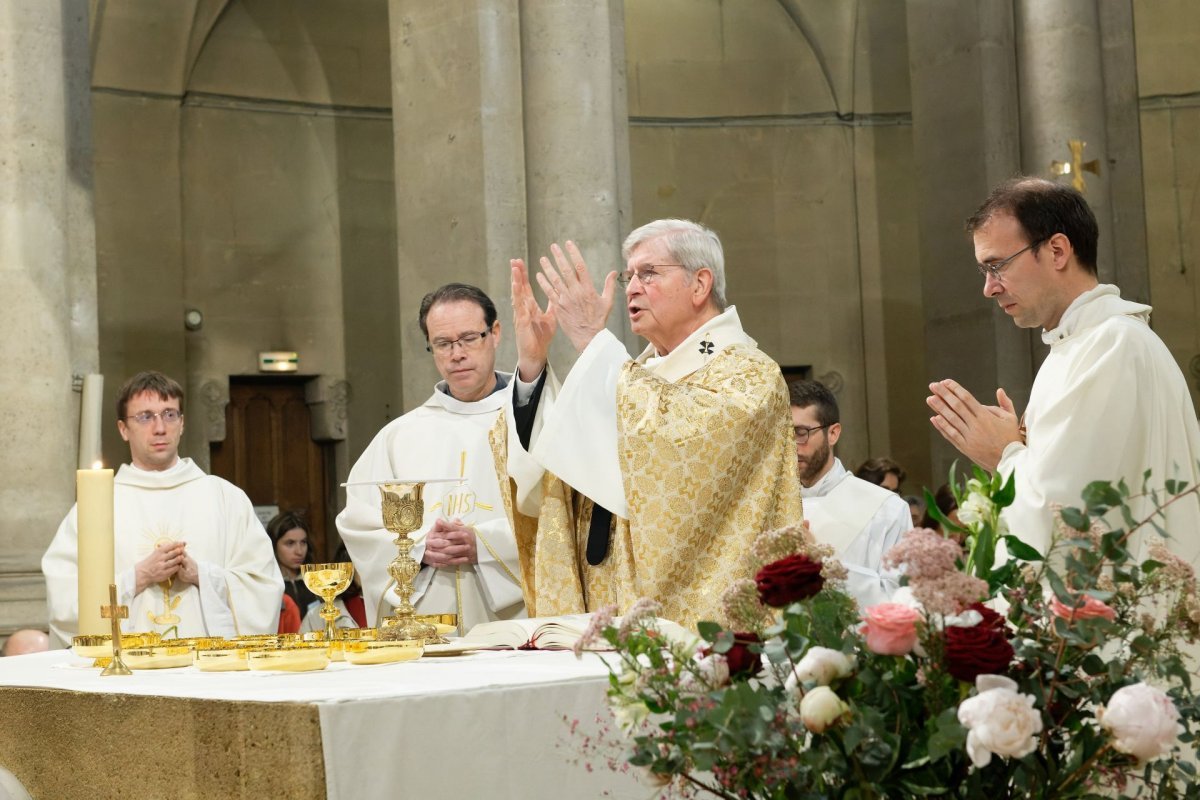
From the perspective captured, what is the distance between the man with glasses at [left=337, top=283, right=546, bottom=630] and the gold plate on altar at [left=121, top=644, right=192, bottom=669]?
120 cm

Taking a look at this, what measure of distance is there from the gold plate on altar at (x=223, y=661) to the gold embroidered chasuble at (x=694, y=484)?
939 millimetres

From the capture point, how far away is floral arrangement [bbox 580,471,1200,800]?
178cm

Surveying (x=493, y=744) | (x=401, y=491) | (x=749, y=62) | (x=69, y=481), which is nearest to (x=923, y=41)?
(x=749, y=62)

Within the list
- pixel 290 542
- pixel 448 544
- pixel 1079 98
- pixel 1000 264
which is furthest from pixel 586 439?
pixel 1079 98

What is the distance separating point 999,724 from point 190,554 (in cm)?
402

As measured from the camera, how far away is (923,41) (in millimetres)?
11305

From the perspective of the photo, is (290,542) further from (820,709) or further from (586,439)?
(820,709)

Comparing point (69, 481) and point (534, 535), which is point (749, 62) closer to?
point (69, 481)

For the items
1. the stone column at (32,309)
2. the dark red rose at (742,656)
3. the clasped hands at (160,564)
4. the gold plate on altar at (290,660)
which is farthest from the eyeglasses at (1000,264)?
the stone column at (32,309)

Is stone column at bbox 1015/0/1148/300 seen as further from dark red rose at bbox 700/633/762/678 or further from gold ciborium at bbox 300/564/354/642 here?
dark red rose at bbox 700/633/762/678

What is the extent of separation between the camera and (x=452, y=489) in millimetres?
4977

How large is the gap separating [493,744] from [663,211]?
1273 cm

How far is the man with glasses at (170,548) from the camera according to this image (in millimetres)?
4871

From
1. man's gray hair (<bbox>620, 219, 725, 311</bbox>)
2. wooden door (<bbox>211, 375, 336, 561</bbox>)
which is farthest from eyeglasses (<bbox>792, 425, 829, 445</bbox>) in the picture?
wooden door (<bbox>211, 375, 336, 561</bbox>)
